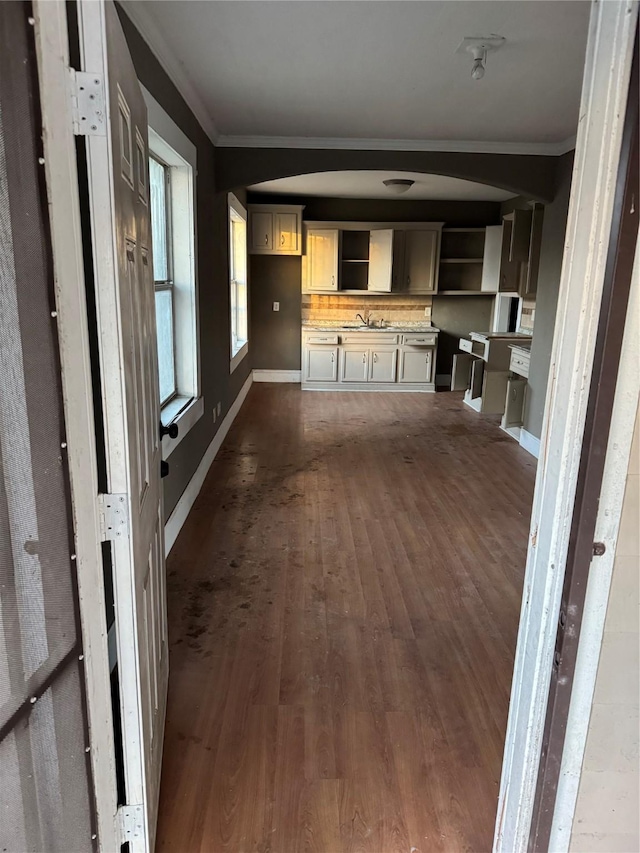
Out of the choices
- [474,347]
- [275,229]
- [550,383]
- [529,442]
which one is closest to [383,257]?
[275,229]

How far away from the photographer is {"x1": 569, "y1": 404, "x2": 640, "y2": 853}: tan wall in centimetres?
117

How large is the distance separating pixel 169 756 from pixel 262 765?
0.98ft

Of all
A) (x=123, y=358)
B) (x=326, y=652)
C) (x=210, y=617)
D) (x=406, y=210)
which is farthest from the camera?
(x=406, y=210)

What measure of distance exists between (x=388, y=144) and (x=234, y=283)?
2.78m

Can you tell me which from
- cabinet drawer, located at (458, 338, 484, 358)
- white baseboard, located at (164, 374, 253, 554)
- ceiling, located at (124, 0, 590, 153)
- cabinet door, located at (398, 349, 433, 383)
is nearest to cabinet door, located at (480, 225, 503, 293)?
cabinet drawer, located at (458, 338, 484, 358)

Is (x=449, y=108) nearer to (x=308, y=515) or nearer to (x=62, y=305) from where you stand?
(x=308, y=515)

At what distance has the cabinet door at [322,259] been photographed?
7.75 m

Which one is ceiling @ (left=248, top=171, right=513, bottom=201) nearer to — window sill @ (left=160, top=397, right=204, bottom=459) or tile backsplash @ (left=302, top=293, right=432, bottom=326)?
tile backsplash @ (left=302, top=293, right=432, bottom=326)

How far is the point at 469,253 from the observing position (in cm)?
822

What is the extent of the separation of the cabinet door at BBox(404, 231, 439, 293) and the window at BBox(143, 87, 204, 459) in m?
4.73

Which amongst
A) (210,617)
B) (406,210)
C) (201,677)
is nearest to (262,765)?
(201,677)

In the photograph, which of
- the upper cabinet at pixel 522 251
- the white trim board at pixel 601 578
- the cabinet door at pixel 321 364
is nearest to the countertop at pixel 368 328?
the cabinet door at pixel 321 364

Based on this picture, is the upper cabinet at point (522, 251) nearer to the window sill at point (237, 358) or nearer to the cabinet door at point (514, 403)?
the cabinet door at point (514, 403)

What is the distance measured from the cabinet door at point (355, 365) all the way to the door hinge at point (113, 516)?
21.8ft
